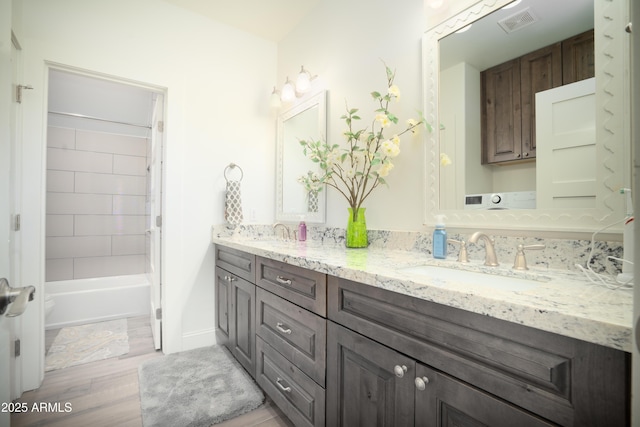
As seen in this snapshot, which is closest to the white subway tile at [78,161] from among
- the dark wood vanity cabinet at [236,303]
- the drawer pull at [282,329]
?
the dark wood vanity cabinet at [236,303]

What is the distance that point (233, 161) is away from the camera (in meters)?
2.47

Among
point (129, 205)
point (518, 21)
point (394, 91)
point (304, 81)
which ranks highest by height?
point (304, 81)

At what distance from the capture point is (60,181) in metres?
3.50

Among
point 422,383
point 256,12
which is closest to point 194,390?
point 422,383

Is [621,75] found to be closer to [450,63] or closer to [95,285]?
[450,63]

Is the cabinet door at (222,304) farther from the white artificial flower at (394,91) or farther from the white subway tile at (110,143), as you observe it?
the white subway tile at (110,143)

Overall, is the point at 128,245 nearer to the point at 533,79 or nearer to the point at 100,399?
the point at 100,399

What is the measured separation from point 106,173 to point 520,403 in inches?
179

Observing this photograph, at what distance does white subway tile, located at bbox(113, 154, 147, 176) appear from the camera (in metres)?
3.82

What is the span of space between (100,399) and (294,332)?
1.28m

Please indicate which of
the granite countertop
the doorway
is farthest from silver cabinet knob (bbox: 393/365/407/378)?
the doorway

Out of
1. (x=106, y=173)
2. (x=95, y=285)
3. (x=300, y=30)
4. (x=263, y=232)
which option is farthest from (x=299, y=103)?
(x=95, y=285)

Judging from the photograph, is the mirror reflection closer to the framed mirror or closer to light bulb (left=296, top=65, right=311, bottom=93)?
the framed mirror

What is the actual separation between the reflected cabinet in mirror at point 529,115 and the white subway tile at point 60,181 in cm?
413
